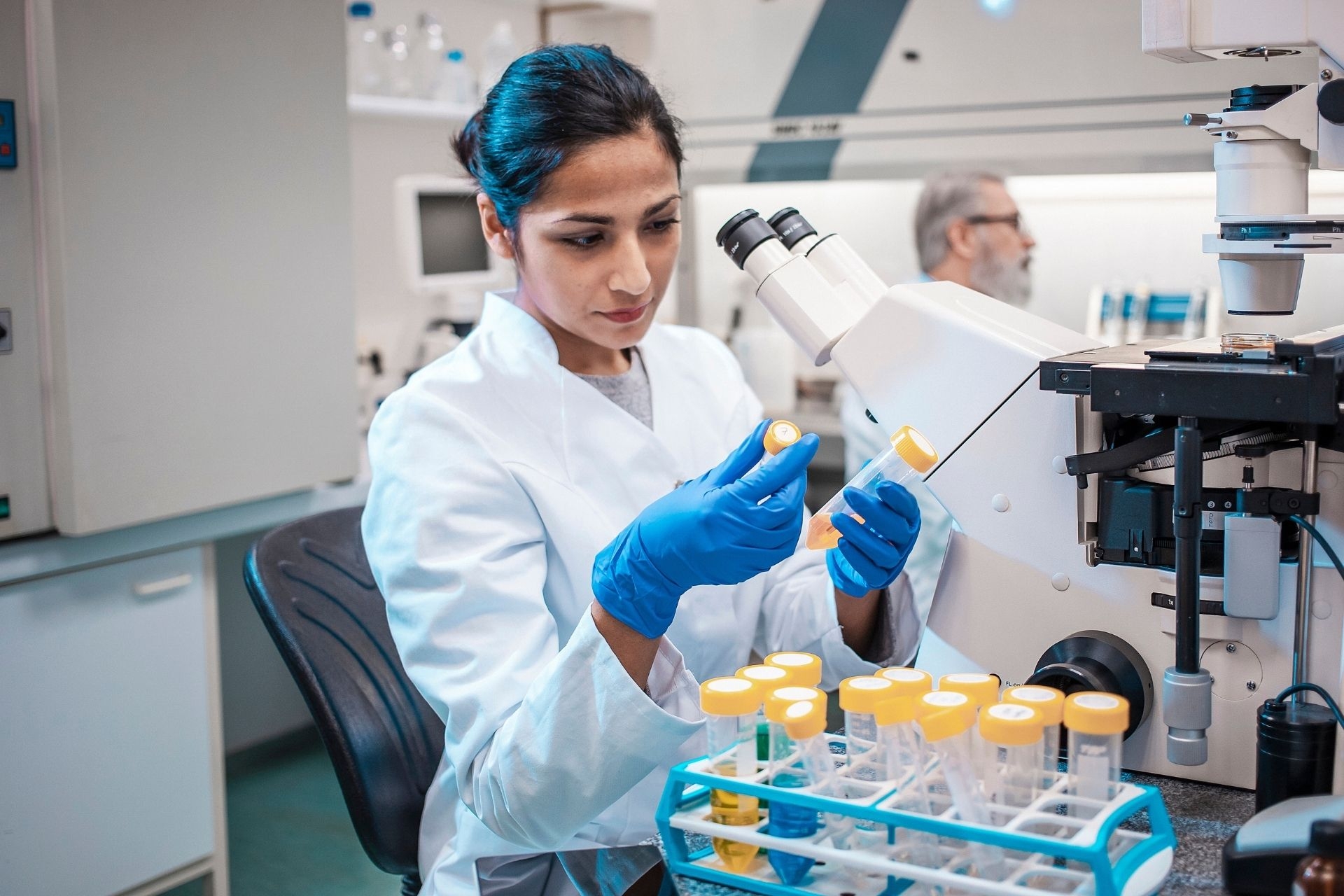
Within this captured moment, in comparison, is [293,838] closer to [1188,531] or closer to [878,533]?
[878,533]

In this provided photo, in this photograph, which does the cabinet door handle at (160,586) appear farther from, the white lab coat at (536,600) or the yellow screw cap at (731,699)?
the yellow screw cap at (731,699)

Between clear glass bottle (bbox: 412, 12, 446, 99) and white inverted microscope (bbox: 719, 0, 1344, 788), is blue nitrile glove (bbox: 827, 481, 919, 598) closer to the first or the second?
white inverted microscope (bbox: 719, 0, 1344, 788)

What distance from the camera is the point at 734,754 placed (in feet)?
2.64

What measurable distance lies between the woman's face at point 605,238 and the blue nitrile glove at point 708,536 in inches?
11.5

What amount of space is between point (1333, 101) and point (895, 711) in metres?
0.54

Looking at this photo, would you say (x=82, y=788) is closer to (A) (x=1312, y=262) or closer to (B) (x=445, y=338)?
(B) (x=445, y=338)

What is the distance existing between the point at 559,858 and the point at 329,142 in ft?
5.29

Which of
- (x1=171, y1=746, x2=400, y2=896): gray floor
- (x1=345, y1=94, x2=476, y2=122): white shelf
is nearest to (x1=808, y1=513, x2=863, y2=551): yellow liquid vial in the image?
(x1=171, y1=746, x2=400, y2=896): gray floor

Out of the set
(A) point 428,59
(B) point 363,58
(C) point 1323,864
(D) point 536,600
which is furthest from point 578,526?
(A) point 428,59

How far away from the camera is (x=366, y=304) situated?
3.29 metres

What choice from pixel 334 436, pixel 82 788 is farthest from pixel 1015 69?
pixel 82 788

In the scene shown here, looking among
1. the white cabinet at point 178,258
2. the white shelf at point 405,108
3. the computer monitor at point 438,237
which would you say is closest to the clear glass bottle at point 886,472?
the white cabinet at point 178,258

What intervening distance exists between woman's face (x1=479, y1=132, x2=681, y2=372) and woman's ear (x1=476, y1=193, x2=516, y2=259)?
0.02 metres

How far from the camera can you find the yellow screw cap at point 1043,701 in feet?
2.50
